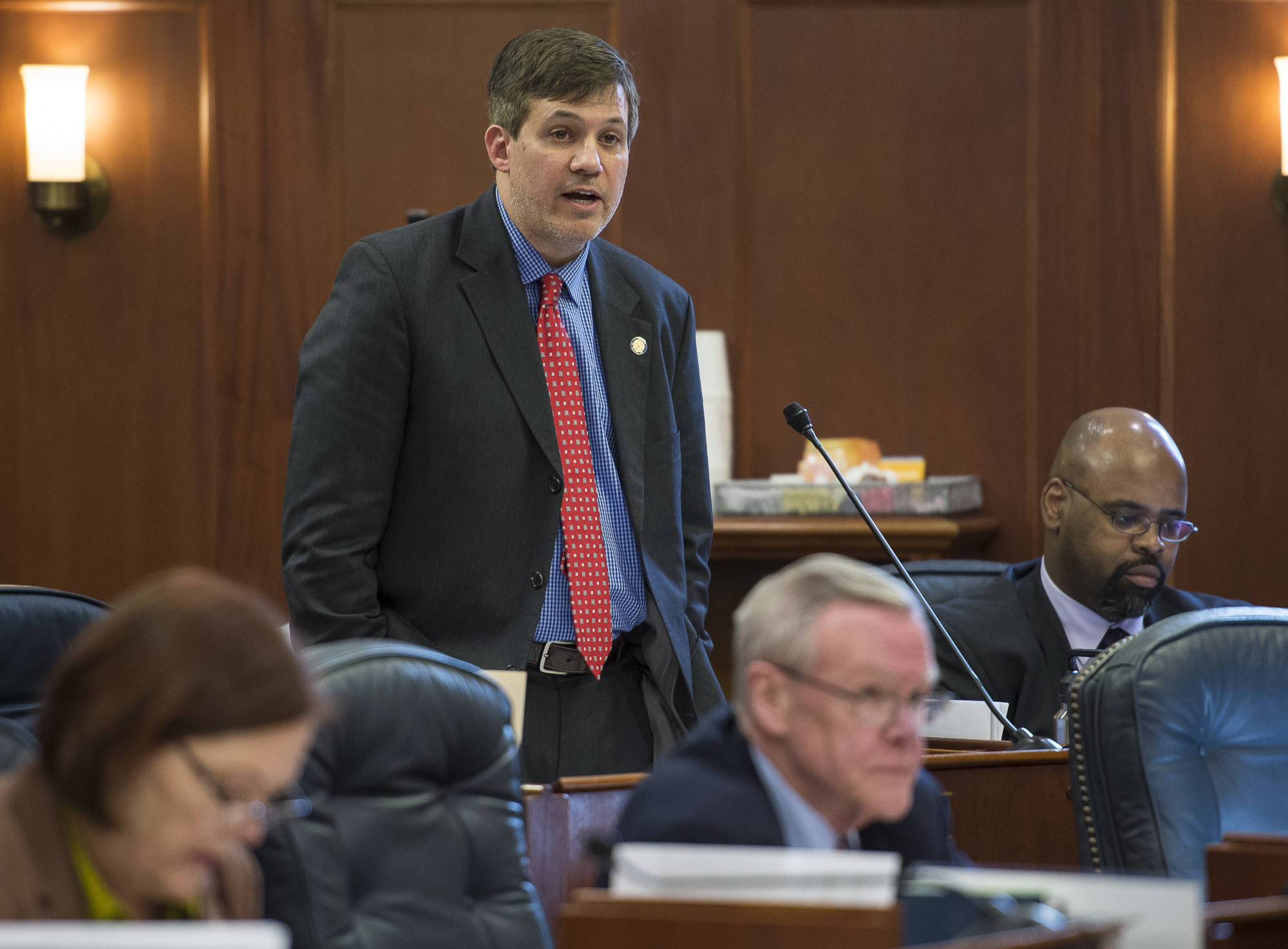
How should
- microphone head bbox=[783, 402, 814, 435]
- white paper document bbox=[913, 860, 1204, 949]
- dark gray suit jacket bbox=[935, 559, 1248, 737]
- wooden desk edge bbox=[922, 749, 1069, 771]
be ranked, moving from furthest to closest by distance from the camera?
dark gray suit jacket bbox=[935, 559, 1248, 737] → microphone head bbox=[783, 402, 814, 435] → wooden desk edge bbox=[922, 749, 1069, 771] → white paper document bbox=[913, 860, 1204, 949]

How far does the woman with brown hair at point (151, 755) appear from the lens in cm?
116

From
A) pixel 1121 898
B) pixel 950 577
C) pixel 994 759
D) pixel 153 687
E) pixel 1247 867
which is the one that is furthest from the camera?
pixel 950 577

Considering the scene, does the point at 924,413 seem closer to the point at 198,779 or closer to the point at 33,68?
the point at 33,68

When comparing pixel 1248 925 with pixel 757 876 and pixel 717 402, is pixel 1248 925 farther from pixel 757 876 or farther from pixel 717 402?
pixel 717 402

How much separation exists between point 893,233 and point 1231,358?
0.97 meters

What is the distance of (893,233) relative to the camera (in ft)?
14.2

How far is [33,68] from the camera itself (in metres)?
4.14

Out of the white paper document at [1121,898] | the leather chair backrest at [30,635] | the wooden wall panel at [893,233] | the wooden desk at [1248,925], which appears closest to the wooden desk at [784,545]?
the wooden wall panel at [893,233]

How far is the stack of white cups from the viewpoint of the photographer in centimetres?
414

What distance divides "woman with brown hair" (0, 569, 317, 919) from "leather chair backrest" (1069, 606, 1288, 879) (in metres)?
1.35

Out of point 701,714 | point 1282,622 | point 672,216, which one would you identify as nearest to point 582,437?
point 701,714

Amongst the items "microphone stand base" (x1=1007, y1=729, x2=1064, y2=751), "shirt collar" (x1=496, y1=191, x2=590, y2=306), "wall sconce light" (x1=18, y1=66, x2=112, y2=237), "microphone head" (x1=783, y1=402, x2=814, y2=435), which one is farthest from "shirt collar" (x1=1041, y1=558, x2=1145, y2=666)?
"wall sconce light" (x1=18, y1=66, x2=112, y2=237)

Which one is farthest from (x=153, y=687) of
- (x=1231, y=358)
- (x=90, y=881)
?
(x=1231, y=358)

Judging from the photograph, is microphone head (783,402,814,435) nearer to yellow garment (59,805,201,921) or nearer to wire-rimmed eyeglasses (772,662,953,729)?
wire-rimmed eyeglasses (772,662,953,729)
